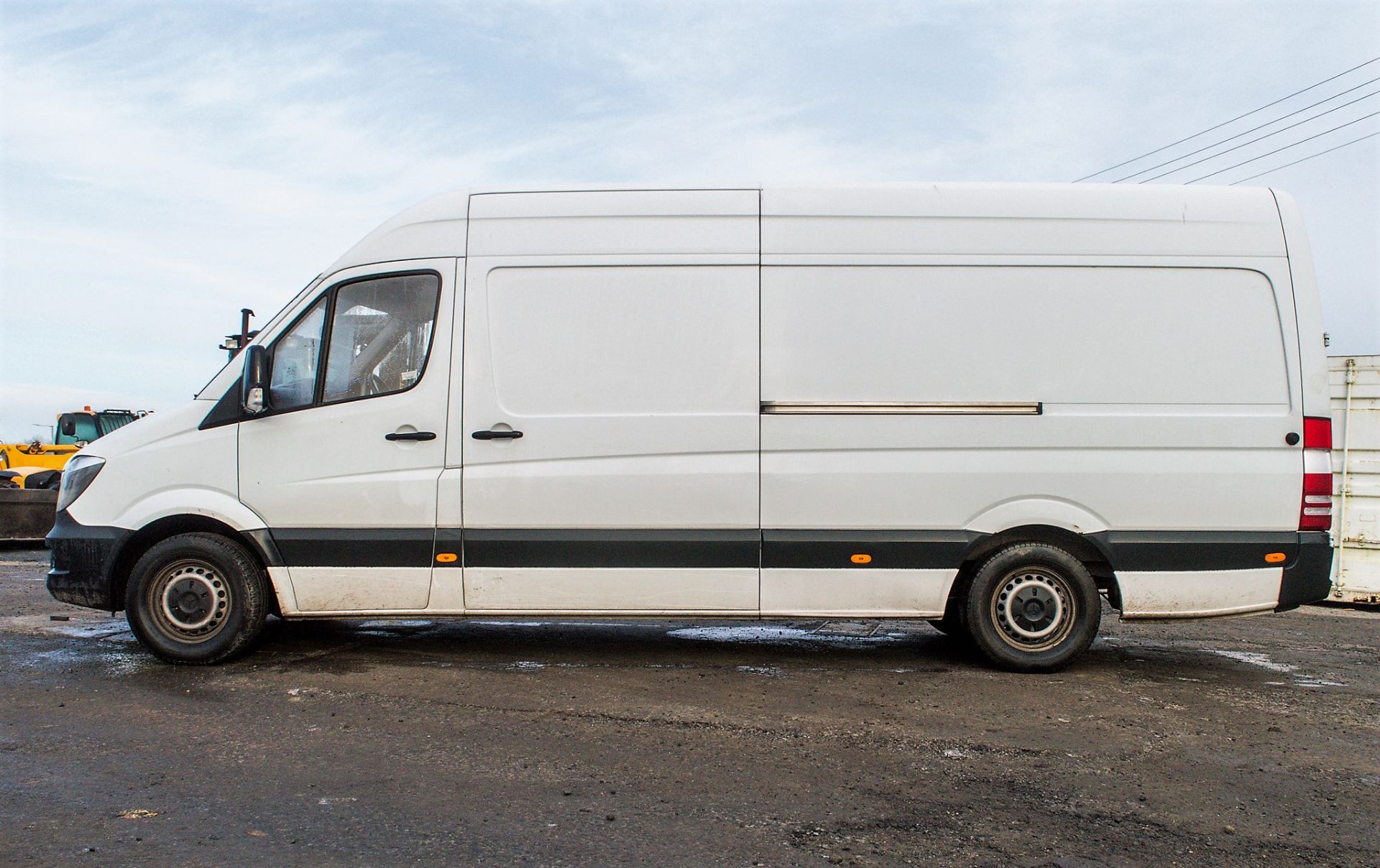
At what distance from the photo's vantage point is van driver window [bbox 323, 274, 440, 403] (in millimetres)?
5652

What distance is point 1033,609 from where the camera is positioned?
564 centimetres

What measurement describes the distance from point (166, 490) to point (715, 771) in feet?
11.5

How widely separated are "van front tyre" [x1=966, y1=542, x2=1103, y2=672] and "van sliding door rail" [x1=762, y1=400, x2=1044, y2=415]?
2.43 ft

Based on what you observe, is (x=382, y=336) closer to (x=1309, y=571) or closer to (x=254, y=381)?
(x=254, y=381)

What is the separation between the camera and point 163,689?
5195 mm

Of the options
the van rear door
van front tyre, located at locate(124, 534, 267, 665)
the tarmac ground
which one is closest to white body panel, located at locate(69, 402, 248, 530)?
van front tyre, located at locate(124, 534, 267, 665)

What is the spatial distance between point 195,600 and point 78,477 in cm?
96

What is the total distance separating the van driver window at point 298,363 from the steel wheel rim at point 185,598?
99cm

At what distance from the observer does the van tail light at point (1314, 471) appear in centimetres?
546

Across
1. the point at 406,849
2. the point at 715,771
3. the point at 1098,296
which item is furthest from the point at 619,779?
the point at 1098,296

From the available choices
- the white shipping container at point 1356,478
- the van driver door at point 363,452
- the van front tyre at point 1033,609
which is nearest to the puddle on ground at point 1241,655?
the van front tyre at point 1033,609

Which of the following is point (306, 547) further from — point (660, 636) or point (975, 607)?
point (975, 607)

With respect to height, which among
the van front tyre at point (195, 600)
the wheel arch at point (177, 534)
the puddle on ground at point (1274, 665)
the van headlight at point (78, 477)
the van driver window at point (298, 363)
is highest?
the van driver window at point (298, 363)

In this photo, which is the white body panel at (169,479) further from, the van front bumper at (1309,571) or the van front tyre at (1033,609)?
the van front bumper at (1309,571)
